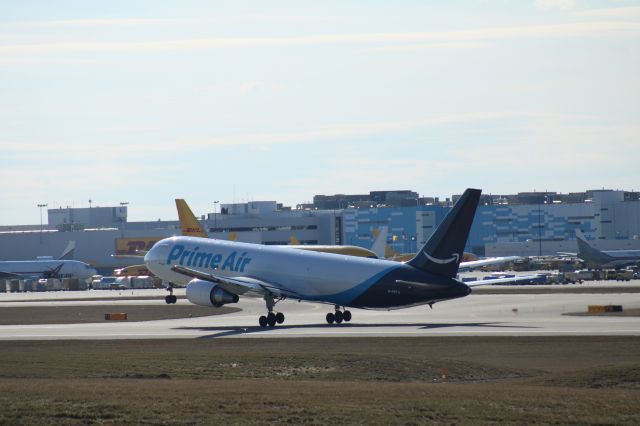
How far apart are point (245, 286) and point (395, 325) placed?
926 cm

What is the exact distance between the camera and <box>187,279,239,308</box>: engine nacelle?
66.2 metres

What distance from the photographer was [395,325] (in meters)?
65.5

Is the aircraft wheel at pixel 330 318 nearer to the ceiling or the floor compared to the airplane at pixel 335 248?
nearer to the floor

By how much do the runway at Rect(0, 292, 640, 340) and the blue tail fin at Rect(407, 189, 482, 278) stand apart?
3526 mm

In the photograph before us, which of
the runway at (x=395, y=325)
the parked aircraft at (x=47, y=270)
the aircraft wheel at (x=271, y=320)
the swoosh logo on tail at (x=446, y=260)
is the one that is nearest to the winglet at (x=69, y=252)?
the parked aircraft at (x=47, y=270)

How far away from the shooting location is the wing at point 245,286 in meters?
65.6

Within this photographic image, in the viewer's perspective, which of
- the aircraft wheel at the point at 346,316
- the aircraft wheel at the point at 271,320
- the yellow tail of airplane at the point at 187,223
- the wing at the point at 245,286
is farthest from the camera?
the yellow tail of airplane at the point at 187,223

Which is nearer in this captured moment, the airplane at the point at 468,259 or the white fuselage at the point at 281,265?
the white fuselage at the point at 281,265

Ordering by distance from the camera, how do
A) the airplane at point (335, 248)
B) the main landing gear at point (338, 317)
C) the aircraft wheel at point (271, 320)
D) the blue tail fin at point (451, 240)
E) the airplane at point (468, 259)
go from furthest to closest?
the airplane at point (335, 248)
the airplane at point (468, 259)
the main landing gear at point (338, 317)
the aircraft wheel at point (271, 320)
the blue tail fin at point (451, 240)

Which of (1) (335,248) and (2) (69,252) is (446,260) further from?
(2) (69,252)

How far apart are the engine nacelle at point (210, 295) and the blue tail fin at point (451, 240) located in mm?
12041

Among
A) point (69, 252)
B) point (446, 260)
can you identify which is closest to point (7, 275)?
point (69, 252)

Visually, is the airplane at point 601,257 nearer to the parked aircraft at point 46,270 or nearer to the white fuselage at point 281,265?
the parked aircraft at point 46,270

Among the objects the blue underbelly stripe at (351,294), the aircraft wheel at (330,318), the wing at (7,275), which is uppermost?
the wing at (7,275)
